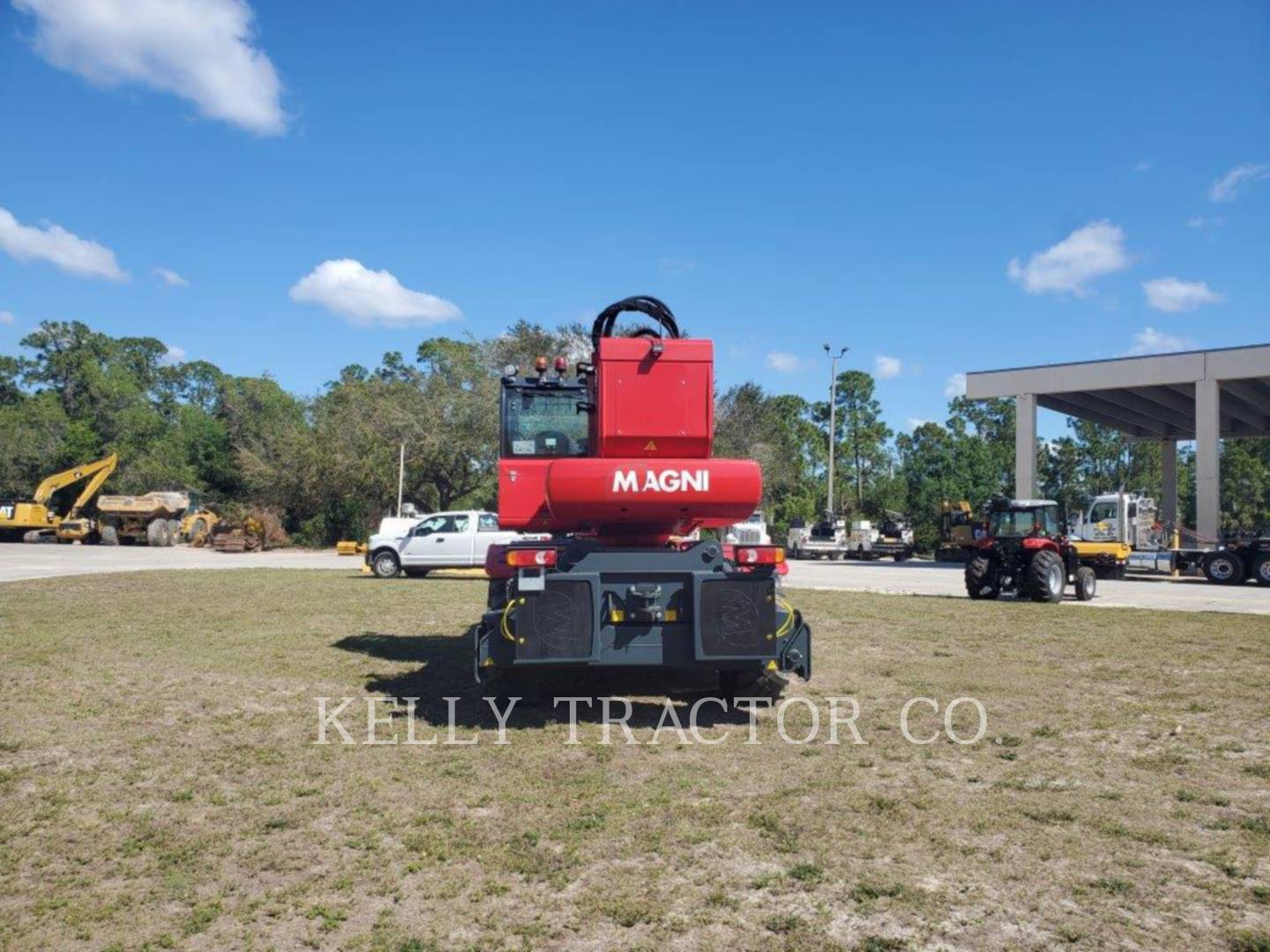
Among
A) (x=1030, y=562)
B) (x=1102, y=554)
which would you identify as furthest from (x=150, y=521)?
(x=1102, y=554)

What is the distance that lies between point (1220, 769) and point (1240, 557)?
24.6m

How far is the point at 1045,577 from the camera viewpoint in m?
17.4

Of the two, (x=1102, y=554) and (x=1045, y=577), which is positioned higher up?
(x=1102, y=554)

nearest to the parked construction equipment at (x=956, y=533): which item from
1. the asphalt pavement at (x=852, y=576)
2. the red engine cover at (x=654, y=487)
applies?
the asphalt pavement at (x=852, y=576)

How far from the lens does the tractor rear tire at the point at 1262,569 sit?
25.6 m

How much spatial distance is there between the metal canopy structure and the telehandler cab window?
27073 millimetres

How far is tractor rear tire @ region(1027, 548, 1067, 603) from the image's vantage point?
17.5 meters

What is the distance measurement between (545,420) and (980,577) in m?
12.9

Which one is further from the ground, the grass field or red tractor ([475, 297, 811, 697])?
red tractor ([475, 297, 811, 697])

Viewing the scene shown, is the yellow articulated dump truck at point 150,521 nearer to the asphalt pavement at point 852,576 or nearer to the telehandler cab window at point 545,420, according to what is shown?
the asphalt pavement at point 852,576

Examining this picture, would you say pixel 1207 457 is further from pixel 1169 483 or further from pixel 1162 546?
pixel 1169 483

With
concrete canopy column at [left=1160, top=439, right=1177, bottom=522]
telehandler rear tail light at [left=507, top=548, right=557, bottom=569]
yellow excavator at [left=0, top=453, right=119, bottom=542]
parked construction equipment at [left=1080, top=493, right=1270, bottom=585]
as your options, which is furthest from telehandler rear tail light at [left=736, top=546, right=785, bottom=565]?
yellow excavator at [left=0, top=453, right=119, bottom=542]

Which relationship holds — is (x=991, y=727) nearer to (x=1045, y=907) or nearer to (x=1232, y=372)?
(x=1045, y=907)

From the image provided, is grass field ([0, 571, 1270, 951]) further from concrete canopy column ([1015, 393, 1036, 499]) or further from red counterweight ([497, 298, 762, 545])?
concrete canopy column ([1015, 393, 1036, 499])
